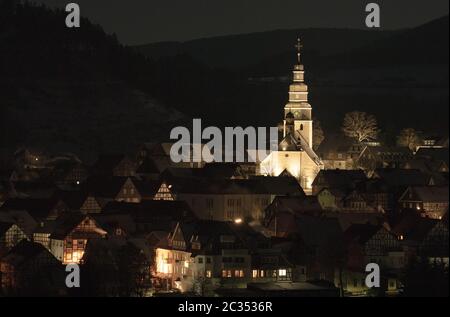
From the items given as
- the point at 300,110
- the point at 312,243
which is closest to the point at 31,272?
the point at 312,243

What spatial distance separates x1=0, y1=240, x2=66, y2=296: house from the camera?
6812 cm

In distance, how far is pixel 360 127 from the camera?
119562 millimetres

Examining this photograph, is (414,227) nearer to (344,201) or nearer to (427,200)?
(427,200)

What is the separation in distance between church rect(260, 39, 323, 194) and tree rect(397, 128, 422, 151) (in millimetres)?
9967

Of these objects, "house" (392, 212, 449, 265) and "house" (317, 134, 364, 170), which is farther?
"house" (317, 134, 364, 170)

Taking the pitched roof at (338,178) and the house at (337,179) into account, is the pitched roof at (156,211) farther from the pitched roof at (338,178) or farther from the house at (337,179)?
the pitched roof at (338,178)

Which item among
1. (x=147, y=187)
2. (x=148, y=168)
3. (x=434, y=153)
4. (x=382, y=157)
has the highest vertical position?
(x=382, y=157)

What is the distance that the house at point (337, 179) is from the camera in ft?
309

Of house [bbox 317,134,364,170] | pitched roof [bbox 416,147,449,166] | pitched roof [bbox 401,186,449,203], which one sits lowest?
pitched roof [bbox 401,186,449,203]

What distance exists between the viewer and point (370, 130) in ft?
389

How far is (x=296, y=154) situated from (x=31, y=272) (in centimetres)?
3224

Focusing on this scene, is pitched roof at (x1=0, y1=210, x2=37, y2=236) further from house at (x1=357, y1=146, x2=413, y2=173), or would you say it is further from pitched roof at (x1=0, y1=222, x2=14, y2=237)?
house at (x1=357, y1=146, x2=413, y2=173)

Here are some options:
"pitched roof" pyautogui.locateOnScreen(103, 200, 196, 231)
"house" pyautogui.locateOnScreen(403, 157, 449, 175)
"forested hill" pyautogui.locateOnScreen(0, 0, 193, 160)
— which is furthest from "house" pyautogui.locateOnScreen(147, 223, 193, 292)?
"forested hill" pyautogui.locateOnScreen(0, 0, 193, 160)
